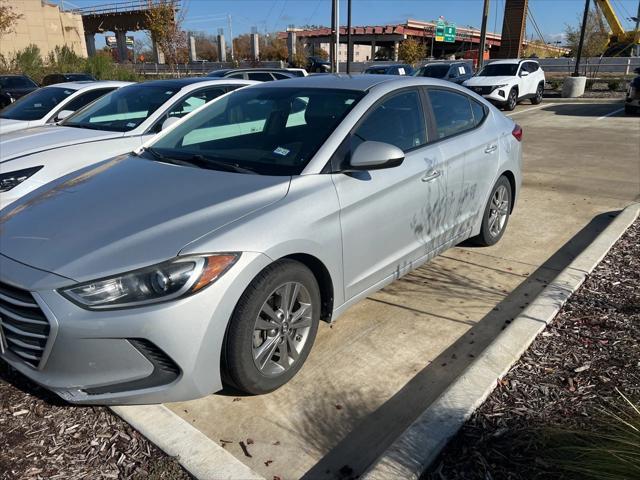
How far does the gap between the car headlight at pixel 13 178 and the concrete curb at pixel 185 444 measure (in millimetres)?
3103

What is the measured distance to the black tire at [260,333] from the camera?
2.61m

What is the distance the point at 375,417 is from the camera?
282cm

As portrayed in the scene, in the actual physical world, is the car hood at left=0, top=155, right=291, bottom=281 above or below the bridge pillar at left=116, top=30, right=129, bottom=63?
below

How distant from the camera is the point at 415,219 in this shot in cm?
377

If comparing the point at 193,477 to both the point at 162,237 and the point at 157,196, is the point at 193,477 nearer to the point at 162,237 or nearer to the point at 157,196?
the point at 162,237

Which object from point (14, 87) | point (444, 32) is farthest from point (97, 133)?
point (444, 32)

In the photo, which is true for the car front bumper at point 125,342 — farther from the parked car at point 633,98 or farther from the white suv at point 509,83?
→ the white suv at point 509,83

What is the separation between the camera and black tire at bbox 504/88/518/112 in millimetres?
18591

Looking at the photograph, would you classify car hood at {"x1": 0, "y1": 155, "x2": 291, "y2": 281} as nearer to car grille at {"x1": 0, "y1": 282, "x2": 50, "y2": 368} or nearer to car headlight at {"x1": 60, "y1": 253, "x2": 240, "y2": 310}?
car headlight at {"x1": 60, "y1": 253, "x2": 240, "y2": 310}

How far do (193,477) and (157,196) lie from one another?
1.48 metres

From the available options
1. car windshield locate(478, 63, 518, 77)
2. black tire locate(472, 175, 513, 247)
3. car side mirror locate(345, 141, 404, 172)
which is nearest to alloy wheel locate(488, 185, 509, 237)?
black tire locate(472, 175, 513, 247)

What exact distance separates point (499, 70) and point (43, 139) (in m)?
17.9

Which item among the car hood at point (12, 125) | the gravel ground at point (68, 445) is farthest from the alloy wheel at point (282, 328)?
the car hood at point (12, 125)

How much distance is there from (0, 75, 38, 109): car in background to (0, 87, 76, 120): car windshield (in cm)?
899
